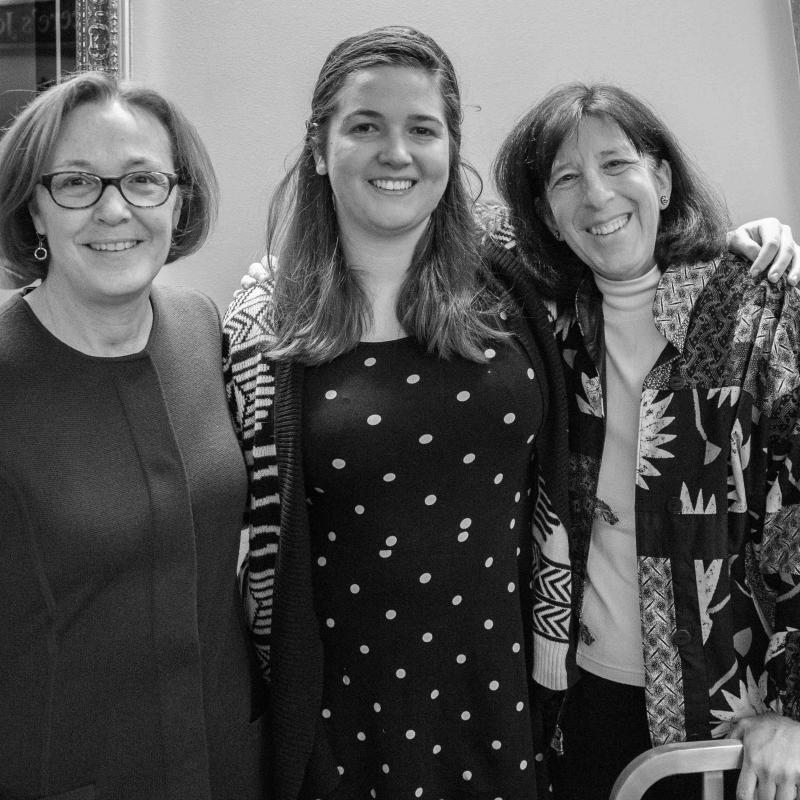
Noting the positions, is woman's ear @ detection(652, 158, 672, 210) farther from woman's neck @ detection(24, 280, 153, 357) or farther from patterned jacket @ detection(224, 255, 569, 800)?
woman's neck @ detection(24, 280, 153, 357)

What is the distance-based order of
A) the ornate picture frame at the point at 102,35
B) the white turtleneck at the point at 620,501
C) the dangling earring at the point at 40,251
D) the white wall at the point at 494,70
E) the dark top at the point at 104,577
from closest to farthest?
the dark top at the point at 104,577 → the dangling earring at the point at 40,251 → the white turtleneck at the point at 620,501 → the ornate picture frame at the point at 102,35 → the white wall at the point at 494,70

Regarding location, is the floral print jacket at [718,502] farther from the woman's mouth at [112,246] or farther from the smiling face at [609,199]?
the woman's mouth at [112,246]

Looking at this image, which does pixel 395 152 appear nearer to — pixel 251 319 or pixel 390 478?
pixel 251 319

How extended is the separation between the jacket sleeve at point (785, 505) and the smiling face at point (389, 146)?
0.59 m

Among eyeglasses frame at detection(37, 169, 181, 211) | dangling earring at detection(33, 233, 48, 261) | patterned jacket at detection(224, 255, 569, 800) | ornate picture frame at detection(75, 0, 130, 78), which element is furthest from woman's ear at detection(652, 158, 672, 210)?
ornate picture frame at detection(75, 0, 130, 78)

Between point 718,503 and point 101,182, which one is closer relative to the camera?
point 101,182

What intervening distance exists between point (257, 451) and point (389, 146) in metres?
0.53

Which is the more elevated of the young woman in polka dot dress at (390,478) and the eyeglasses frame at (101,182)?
the eyeglasses frame at (101,182)

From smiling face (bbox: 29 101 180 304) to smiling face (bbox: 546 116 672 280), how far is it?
2.21 ft

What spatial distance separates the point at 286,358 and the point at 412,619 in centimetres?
46

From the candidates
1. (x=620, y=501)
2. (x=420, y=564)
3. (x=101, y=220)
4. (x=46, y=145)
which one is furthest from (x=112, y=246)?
(x=620, y=501)

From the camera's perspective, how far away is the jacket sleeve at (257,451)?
1.40 meters

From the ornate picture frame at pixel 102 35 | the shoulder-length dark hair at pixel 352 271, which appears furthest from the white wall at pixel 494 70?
the shoulder-length dark hair at pixel 352 271

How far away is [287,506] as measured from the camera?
1343 mm
